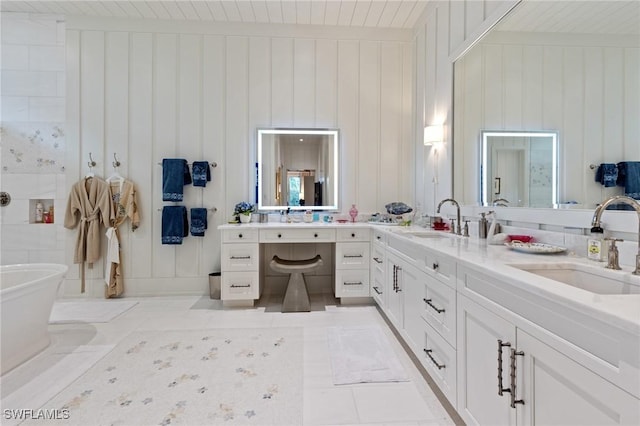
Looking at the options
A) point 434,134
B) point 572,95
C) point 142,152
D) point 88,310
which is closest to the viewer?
point 572,95

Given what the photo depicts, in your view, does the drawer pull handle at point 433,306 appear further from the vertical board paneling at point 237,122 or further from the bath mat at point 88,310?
the bath mat at point 88,310

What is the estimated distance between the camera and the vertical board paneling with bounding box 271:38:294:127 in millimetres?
3555

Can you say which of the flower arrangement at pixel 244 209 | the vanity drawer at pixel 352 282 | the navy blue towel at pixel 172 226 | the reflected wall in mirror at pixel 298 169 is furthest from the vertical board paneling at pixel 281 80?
the vanity drawer at pixel 352 282

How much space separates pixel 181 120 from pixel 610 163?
3.73 m

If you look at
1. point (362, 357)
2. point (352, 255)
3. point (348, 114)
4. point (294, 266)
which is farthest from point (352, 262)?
point (348, 114)

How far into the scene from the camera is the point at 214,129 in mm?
3549

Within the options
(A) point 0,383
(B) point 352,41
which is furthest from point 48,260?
(B) point 352,41

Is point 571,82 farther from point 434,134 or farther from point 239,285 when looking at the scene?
point 239,285

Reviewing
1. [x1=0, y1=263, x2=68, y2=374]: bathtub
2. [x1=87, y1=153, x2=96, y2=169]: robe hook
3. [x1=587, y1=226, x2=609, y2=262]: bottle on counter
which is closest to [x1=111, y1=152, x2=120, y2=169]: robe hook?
[x1=87, y1=153, x2=96, y2=169]: robe hook

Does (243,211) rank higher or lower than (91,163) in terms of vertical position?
lower

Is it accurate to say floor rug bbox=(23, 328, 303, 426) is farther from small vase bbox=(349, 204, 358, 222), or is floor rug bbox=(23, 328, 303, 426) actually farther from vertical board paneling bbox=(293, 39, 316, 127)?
vertical board paneling bbox=(293, 39, 316, 127)

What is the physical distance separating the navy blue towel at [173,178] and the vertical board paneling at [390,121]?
2.29m

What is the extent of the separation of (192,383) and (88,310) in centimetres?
198

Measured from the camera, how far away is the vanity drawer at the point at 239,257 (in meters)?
3.08
